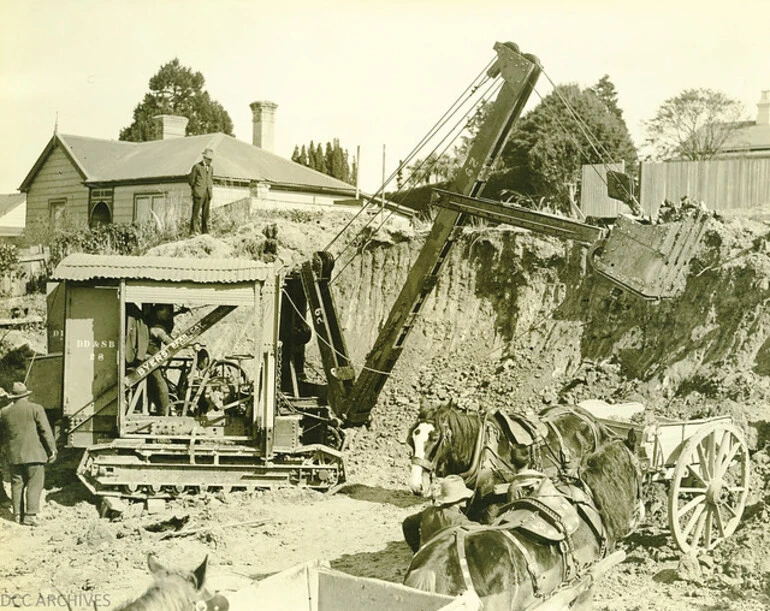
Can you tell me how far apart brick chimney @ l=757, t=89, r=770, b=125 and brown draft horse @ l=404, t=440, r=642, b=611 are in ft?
76.3

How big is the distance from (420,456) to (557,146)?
22.0m

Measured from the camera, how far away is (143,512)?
1101cm

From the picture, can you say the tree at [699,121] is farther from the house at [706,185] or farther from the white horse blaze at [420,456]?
the white horse blaze at [420,456]

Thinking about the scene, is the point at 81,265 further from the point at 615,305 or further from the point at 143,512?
the point at 615,305

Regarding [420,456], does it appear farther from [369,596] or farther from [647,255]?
[647,255]

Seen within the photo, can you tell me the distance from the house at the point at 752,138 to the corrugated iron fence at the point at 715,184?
6.54 metres

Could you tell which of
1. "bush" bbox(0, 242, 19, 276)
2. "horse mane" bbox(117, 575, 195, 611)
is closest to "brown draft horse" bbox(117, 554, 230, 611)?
"horse mane" bbox(117, 575, 195, 611)

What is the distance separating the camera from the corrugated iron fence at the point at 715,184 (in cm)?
1811

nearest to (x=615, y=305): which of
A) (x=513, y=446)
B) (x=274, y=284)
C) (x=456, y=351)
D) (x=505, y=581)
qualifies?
(x=456, y=351)

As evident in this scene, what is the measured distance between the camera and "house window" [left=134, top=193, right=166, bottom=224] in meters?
23.8

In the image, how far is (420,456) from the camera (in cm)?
791

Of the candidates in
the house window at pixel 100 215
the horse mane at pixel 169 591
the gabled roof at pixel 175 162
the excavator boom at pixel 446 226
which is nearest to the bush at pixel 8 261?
the gabled roof at pixel 175 162

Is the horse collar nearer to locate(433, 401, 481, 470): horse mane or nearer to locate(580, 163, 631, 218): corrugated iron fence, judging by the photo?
locate(433, 401, 481, 470): horse mane

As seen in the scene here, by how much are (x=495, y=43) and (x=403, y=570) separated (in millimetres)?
7020
